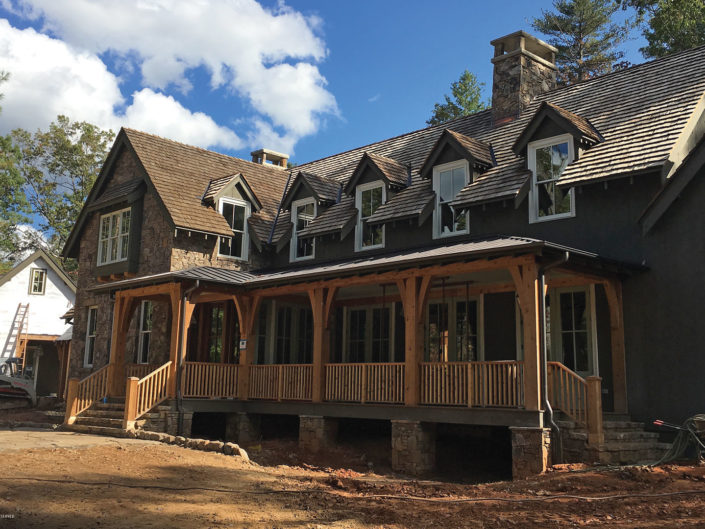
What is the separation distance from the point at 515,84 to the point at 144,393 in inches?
512

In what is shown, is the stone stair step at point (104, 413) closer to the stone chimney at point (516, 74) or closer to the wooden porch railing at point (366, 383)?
the wooden porch railing at point (366, 383)

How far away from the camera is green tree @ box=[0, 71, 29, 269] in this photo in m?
42.0

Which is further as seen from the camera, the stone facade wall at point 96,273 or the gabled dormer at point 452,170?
the stone facade wall at point 96,273

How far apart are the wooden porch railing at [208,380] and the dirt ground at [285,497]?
4828mm

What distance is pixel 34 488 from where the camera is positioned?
9.00m

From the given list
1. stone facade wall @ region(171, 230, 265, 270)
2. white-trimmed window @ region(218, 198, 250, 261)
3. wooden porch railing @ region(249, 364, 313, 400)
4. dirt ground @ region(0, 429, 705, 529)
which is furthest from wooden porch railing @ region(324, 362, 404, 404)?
white-trimmed window @ region(218, 198, 250, 261)

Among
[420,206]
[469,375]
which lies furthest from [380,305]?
[469,375]

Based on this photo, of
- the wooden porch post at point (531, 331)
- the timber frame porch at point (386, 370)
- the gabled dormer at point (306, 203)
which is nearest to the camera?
the wooden porch post at point (531, 331)

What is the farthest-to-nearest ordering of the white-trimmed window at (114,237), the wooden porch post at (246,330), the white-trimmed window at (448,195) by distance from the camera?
the white-trimmed window at (114,237) → the wooden porch post at (246,330) → the white-trimmed window at (448,195)

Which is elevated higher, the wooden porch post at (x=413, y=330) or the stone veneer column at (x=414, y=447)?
the wooden porch post at (x=413, y=330)

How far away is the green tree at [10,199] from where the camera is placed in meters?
42.0

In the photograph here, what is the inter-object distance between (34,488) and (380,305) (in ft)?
40.0

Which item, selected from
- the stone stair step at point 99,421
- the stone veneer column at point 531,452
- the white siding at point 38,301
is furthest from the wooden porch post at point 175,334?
the white siding at point 38,301

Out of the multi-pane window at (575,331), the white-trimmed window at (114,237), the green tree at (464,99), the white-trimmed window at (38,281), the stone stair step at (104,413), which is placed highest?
the green tree at (464,99)
